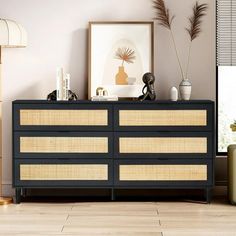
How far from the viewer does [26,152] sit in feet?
16.8

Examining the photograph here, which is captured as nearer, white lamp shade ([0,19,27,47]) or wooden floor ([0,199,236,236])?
wooden floor ([0,199,236,236])

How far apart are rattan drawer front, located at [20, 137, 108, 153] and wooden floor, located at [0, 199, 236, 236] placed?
436mm

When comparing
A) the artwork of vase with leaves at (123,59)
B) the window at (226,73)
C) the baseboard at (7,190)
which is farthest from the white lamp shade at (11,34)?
the window at (226,73)

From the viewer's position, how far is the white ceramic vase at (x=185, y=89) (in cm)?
531

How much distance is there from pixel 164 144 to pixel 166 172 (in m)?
0.23

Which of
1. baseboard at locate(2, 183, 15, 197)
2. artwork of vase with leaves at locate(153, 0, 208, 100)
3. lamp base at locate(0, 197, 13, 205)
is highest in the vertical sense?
artwork of vase with leaves at locate(153, 0, 208, 100)

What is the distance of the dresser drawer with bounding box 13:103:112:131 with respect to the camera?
5074 millimetres

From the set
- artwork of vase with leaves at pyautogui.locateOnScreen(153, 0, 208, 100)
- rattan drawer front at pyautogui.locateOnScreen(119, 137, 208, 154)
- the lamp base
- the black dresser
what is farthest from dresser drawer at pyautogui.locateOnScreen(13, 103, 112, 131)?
artwork of vase with leaves at pyautogui.locateOnScreen(153, 0, 208, 100)

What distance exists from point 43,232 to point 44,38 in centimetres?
200

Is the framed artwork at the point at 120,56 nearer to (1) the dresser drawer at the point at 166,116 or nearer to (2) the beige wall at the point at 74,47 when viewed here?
(2) the beige wall at the point at 74,47

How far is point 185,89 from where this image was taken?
531 cm

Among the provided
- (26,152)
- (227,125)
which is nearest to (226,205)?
(227,125)

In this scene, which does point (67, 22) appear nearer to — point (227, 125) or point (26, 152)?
point (26, 152)

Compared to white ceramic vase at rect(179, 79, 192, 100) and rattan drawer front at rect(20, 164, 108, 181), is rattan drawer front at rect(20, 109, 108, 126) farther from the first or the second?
white ceramic vase at rect(179, 79, 192, 100)
